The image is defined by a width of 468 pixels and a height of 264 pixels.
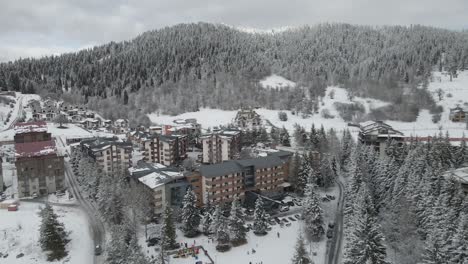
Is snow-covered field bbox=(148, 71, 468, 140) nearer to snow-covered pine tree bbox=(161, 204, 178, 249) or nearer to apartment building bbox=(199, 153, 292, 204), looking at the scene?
apartment building bbox=(199, 153, 292, 204)

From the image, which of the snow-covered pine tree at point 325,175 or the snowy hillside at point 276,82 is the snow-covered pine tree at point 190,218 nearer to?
the snow-covered pine tree at point 325,175

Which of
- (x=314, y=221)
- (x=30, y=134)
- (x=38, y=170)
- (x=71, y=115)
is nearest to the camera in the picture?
(x=314, y=221)

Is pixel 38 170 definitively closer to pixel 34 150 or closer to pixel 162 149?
pixel 34 150

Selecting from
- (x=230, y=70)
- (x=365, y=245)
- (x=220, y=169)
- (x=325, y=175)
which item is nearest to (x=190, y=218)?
(x=220, y=169)

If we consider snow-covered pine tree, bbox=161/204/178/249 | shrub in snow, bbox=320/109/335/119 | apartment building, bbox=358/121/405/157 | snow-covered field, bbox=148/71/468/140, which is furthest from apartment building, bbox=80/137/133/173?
shrub in snow, bbox=320/109/335/119

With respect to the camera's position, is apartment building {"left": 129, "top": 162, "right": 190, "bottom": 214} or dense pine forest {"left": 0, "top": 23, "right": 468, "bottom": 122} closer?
apartment building {"left": 129, "top": 162, "right": 190, "bottom": 214}

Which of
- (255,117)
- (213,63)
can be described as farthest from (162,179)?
(213,63)
